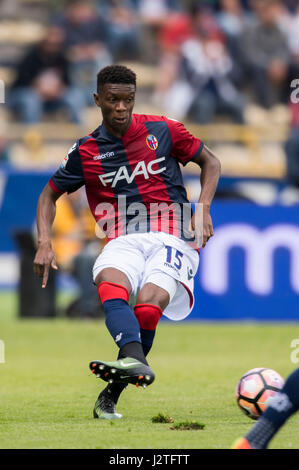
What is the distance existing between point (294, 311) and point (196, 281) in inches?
53.5

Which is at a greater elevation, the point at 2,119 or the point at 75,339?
the point at 2,119

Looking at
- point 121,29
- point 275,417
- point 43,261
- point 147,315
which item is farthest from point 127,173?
point 121,29

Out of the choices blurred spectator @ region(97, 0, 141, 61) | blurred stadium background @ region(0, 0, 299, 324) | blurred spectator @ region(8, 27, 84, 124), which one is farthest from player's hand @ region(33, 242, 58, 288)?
blurred spectator @ region(97, 0, 141, 61)

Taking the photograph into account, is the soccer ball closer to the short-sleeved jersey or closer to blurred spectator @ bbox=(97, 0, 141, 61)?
the short-sleeved jersey

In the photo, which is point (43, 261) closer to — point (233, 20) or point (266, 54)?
point (266, 54)

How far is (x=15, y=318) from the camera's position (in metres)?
14.0

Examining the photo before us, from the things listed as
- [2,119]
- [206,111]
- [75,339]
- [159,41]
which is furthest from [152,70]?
[75,339]

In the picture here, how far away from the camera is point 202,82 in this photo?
63.4 feet

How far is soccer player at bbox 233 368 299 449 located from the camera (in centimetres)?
419

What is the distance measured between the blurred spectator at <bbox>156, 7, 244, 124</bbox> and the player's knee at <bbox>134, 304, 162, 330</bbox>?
1367 cm

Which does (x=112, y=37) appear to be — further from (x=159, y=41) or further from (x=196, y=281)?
(x=196, y=281)

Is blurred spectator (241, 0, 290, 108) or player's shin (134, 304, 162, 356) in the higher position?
blurred spectator (241, 0, 290, 108)

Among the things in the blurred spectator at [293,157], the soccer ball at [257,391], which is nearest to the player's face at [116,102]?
the soccer ball at [257,391]

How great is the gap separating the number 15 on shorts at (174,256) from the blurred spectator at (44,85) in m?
12.6
